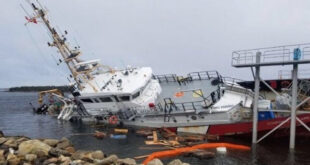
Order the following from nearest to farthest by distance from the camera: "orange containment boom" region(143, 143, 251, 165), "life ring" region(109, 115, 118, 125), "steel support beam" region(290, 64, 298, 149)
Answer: "orange containment boom" region(143, 143, 251, 165) < "steel support beam" region(290, 64, 298, 149) < "life ring" region(109, 115, 118, 125)

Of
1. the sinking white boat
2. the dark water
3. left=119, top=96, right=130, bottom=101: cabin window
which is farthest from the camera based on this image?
left=119, top=96, right=130, bottom=101: cabin window

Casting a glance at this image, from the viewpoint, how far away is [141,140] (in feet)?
91.6

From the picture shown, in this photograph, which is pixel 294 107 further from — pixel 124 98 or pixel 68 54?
pixel 68 54

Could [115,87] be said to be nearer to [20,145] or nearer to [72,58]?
[72,58]

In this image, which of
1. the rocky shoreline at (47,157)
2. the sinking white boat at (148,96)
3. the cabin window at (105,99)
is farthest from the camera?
the cabin window at (105,99)

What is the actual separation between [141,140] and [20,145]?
32.9 ft

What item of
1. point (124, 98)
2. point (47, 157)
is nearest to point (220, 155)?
point (47, 157)

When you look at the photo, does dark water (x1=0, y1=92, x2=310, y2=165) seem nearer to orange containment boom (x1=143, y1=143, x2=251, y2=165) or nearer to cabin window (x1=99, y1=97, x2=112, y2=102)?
orange containment boom (x1=143, y1=143, x2=251, y2=165)

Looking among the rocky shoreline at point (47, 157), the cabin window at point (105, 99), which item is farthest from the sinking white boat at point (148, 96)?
the rocky shoreline at point (47, 157)

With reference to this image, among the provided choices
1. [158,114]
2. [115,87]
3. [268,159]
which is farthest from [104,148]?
[268,159]

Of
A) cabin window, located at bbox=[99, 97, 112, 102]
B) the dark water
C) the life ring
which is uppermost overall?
cabin window, located at bbox=[99, 97, 112, 102]

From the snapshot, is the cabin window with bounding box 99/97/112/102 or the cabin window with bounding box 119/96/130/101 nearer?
the cabin window with bounding box 119/96/130/101

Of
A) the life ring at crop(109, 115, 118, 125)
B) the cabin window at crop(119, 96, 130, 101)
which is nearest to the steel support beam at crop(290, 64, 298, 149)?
the cabin window at crop(119, 96, 130, 101)

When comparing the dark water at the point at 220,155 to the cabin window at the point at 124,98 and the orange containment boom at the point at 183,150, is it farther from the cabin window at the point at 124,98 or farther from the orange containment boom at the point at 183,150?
the cabin window at the point at 124,98
